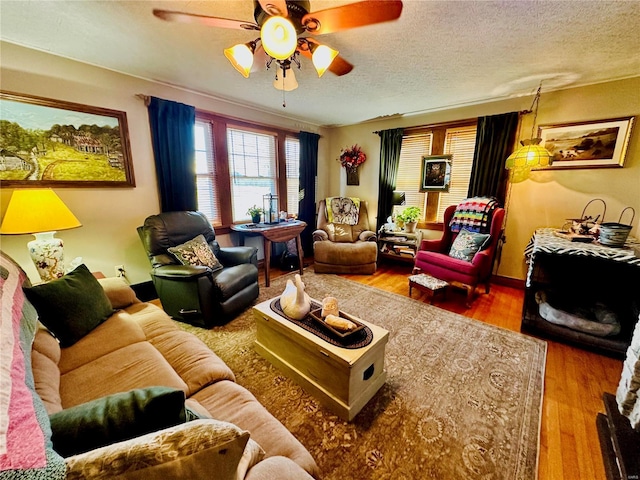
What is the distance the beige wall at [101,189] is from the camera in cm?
201

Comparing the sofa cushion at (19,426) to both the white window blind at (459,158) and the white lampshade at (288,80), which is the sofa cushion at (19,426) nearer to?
the white lampshade at (288,80)

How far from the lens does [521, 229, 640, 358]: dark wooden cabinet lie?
6.27ft

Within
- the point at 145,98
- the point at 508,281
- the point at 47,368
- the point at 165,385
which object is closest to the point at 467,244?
the point at 508,281

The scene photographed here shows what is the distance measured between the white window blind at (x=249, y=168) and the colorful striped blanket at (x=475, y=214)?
2710 mm

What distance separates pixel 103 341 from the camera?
4.47 ft

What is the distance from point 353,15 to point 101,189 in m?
2.66

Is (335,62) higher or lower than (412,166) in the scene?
higher

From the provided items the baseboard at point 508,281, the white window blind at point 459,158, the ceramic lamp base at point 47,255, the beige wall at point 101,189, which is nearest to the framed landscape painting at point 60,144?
the beige wall at point 101,189

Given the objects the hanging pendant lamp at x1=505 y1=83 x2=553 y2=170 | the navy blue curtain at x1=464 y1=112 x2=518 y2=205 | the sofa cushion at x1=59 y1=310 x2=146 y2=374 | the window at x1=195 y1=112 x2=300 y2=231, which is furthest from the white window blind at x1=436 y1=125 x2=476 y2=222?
the sofa cushion at x1=59 y1=310 x2=146 y2=374

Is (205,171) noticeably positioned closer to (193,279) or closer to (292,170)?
(292,170)

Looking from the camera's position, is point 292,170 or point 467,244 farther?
point 292,170

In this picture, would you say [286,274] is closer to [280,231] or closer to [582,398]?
[280,231]

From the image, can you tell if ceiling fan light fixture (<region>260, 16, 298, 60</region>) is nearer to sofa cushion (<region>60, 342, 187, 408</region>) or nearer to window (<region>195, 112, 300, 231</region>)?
sofa cushion (<region>60, 342, 187, 408</region>)

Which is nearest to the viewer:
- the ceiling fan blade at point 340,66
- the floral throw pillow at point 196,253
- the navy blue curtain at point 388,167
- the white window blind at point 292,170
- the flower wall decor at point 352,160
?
the ceiling fan blade at point 340,66
